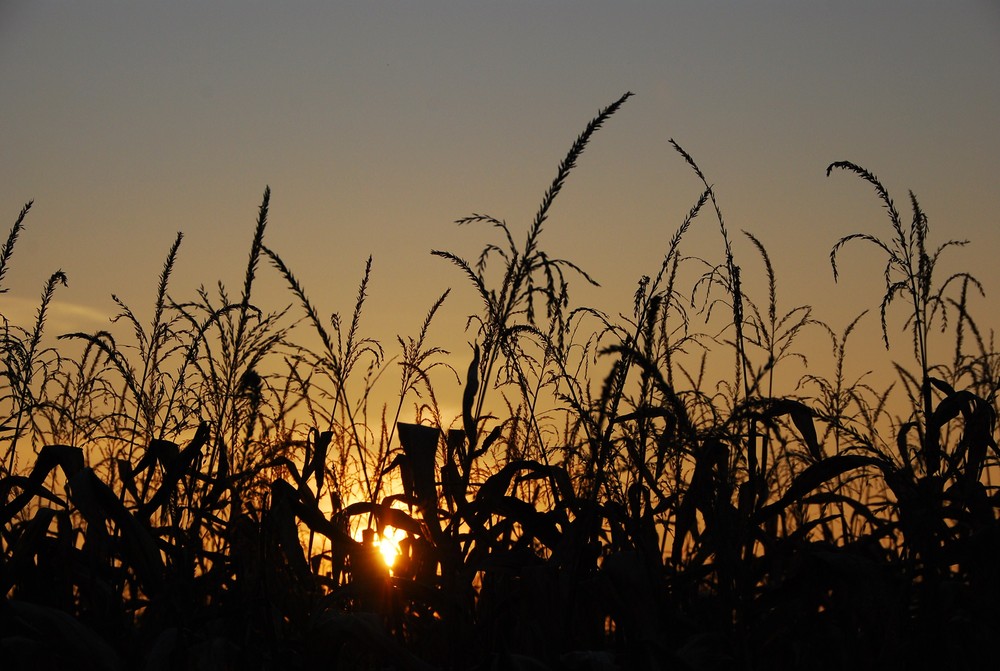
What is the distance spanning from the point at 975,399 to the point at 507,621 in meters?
1.35

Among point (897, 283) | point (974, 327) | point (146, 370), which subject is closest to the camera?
point (897, 283)

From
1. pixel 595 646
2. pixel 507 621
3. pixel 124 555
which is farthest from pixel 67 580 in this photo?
pixel 595 646

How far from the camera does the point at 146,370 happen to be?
337cm

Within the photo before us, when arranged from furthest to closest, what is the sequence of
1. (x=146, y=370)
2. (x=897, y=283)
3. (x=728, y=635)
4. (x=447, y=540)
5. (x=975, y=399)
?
(x=146, y=370) < (x=897, y=283) < (x=975, y=399) < (x=447, y=540) < (x=728, y=635)

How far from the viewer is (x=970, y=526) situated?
2.63 m

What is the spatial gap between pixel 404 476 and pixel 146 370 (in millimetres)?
1161

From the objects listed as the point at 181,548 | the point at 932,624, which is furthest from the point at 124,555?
the point at 932,624

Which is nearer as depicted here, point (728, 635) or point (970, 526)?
point (728, 635)


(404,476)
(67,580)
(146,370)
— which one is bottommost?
(67,580)

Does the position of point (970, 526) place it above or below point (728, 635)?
above

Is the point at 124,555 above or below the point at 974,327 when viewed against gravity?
below

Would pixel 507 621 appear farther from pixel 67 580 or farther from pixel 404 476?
pixel 67 580

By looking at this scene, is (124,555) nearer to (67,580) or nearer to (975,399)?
(67,580)

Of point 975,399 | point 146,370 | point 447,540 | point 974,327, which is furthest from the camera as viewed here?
point 974,327
